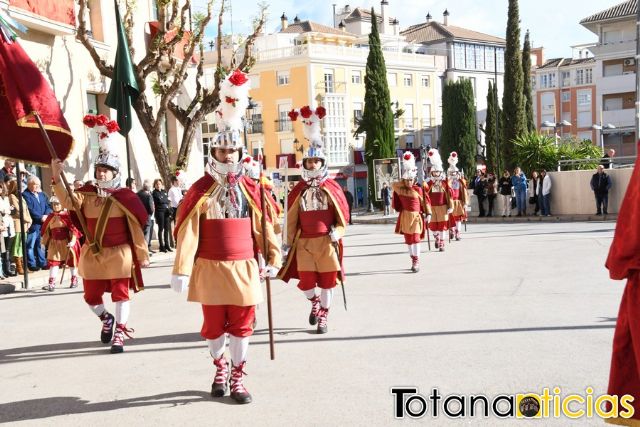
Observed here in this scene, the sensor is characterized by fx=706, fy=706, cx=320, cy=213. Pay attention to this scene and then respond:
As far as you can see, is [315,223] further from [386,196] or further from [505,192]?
[386,196]

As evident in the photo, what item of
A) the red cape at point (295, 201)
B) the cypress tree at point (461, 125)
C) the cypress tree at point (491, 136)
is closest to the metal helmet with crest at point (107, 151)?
the red cape at point (295, 201)

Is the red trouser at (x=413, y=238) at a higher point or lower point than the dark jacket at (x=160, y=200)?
lower

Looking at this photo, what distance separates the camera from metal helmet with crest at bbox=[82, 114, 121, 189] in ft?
26.3

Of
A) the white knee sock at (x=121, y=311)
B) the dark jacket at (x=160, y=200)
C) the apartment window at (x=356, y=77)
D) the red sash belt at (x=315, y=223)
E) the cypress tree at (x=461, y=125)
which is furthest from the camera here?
the apartment window at (x=356, y=77)

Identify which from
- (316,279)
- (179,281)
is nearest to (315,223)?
(316,279)

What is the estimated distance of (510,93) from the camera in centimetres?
3559

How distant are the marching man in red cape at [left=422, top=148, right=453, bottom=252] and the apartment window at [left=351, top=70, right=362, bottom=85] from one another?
4217 cm

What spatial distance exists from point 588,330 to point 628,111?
54.4 m

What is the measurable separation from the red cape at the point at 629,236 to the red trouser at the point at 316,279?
14.8 ft

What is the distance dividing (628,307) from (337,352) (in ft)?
11.6

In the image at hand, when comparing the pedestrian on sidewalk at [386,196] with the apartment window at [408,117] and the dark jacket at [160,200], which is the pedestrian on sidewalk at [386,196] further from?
the apartment window at [408,117]

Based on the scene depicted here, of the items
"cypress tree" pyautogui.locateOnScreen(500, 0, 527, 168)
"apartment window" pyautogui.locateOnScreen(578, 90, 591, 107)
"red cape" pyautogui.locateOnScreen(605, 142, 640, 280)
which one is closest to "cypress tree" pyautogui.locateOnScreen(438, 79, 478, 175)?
"apartment window" pyautogui.locateOnScreen(578, 90, 591, 107)

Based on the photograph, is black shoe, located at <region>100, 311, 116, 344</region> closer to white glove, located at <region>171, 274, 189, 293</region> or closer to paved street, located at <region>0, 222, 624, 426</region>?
paved street, located at <region>0, 222, 624, 426</region>

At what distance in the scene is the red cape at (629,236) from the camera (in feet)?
13.0
